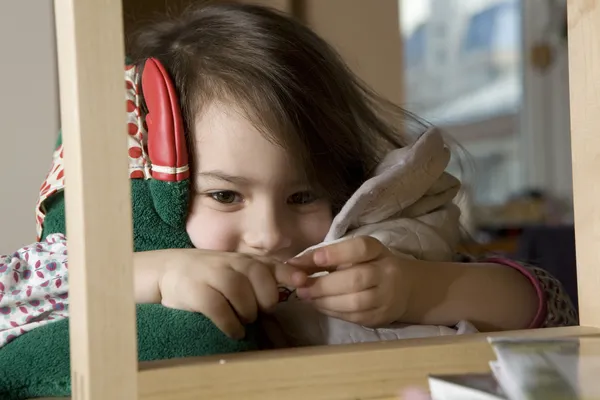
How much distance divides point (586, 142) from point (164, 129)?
1.33 feet

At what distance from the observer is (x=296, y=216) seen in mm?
843

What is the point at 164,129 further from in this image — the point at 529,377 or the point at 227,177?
the point at 529,377

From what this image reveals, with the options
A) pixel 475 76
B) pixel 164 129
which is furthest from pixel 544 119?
pixel 164 129

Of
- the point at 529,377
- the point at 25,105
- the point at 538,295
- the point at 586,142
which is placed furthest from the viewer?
the point at 25,105

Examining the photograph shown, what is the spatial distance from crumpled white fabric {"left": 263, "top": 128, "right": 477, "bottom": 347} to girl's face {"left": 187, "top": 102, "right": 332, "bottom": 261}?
0.18ft

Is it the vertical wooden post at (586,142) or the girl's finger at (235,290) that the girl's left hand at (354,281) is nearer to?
the girl's finger at (235,290)

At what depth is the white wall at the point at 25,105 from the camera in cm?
125

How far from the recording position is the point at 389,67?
1887 millimetres

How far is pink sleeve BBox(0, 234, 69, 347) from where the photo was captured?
65cm

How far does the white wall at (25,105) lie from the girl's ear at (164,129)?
1.67 ft

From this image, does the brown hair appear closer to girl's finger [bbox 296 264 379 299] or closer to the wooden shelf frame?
girl's finger [bbox 296 264 379 299]

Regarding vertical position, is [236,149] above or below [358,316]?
above

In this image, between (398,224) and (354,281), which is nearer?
(354,281)

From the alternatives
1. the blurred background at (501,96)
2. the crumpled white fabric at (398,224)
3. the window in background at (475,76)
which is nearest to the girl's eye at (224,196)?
the crumpled white fabric at (398,224)
